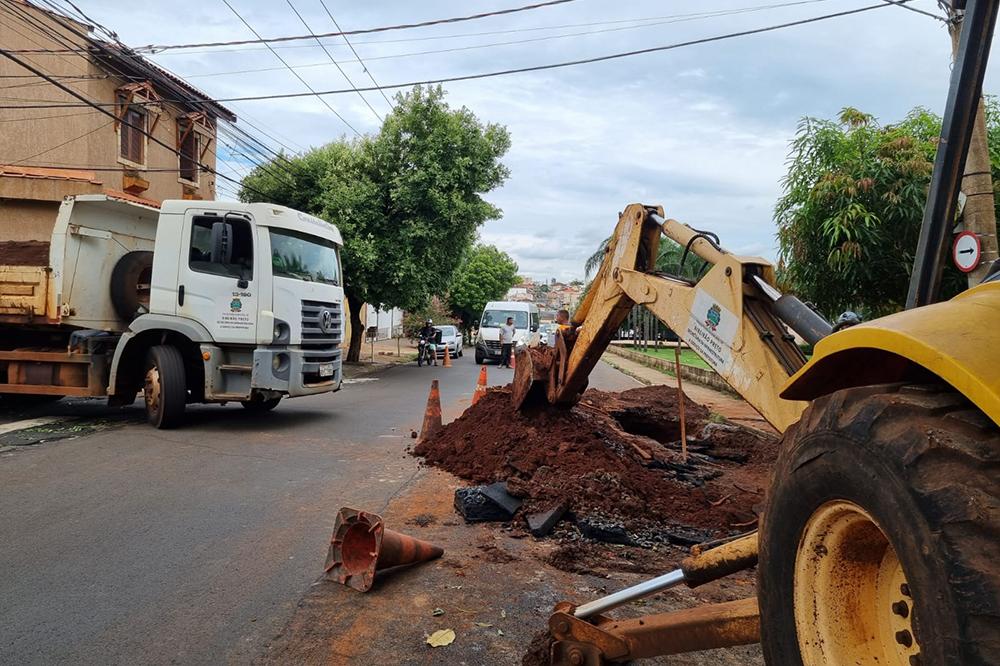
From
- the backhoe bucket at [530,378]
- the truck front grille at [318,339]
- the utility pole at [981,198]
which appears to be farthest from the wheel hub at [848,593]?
the truck front grille at [318,339]

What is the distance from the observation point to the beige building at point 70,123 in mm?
15656

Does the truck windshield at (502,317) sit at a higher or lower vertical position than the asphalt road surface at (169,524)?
higher

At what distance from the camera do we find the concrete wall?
1669cm

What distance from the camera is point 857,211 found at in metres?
9.49

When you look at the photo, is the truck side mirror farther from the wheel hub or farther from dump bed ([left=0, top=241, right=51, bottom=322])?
the wheel hub

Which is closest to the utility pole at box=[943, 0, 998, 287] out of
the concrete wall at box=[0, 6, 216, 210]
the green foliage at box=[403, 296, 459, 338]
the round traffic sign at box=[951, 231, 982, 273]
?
the round traffic sign at box=[951, 231, 982, 273]

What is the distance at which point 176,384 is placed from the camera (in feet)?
29.6

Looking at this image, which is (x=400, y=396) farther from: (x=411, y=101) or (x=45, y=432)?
(x=411, y=101)

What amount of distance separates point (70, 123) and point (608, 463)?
61.8 feet

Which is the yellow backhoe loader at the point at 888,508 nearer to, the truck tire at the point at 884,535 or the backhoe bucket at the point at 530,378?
the truck tire at the point at 884,535

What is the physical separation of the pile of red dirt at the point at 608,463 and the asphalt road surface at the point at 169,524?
881 millimetres

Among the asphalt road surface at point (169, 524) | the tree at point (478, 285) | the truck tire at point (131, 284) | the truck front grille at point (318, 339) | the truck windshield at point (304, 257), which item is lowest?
the asphalt road surface at point (169, 524)

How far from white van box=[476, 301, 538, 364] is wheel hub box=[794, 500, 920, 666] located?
2295cm

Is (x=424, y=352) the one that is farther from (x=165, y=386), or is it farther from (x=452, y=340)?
(x=165, y=386)
